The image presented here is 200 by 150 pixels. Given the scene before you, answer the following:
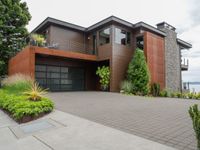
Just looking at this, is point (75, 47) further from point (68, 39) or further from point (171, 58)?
point (171, 58)

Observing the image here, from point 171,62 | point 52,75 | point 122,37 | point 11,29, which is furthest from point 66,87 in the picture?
point 171,62

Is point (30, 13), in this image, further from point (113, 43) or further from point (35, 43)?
point (113, 43)

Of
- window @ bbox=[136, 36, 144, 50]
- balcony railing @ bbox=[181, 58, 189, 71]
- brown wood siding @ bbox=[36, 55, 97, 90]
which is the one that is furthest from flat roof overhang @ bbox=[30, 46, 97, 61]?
balcony railing @ bbox=[181, 58, 189, 71]

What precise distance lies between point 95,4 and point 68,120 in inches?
490

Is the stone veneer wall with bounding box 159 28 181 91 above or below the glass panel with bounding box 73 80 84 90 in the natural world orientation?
above

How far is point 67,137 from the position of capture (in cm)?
461

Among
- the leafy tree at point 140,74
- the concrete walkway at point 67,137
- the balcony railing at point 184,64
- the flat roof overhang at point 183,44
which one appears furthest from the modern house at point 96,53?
the concrete walkway at point 67,137

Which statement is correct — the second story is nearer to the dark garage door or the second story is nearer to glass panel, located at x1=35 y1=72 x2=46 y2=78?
the dark garage door

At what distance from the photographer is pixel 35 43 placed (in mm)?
14461

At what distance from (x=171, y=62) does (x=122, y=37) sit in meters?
6.71

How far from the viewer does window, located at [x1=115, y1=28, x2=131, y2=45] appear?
16.6 m

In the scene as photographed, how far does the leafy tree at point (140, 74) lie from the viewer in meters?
15.0

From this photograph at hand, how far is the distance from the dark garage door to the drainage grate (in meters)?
10.6

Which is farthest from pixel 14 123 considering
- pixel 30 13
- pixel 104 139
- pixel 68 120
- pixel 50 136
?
pixel 30 13
